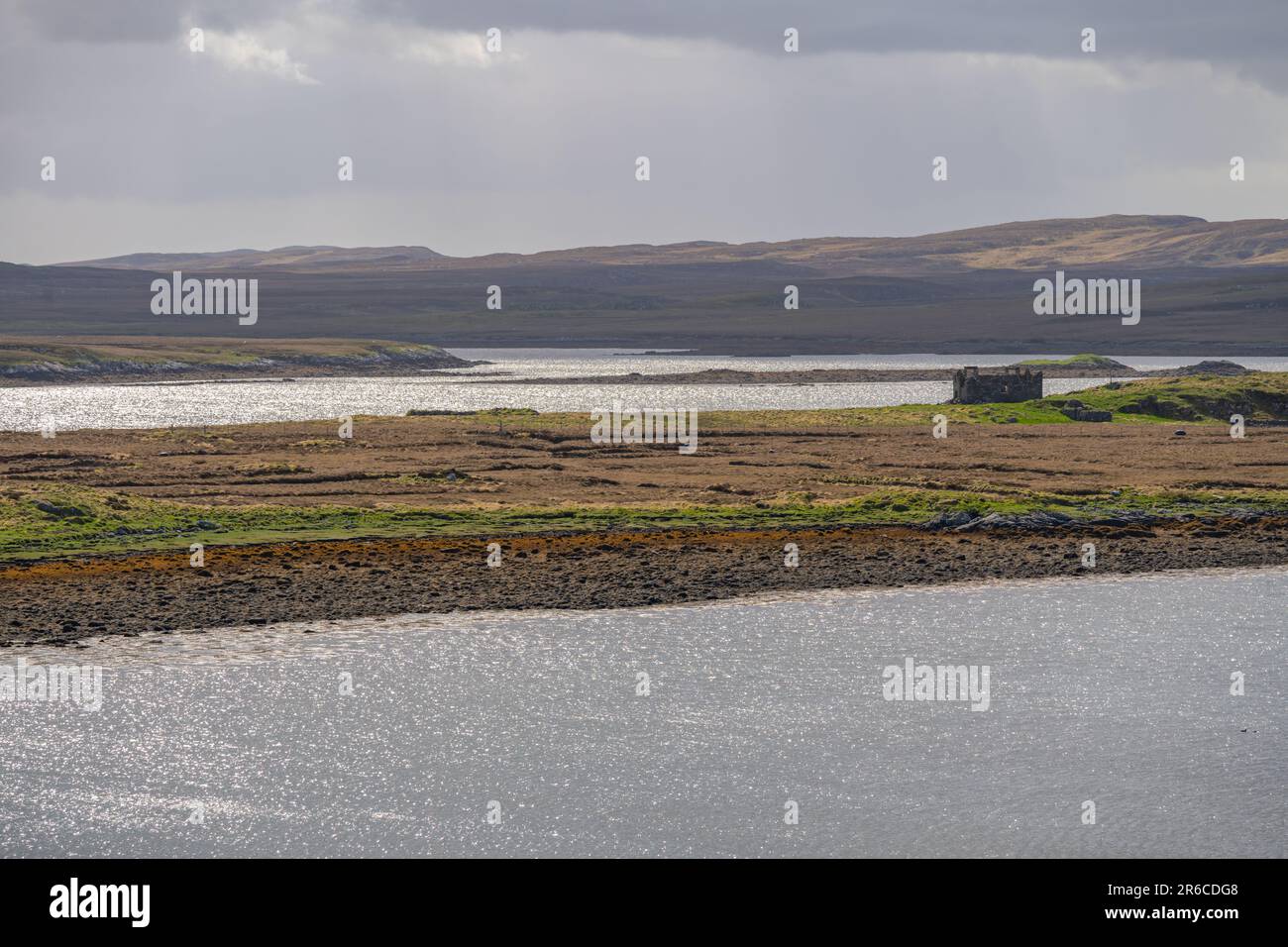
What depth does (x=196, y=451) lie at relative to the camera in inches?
2478

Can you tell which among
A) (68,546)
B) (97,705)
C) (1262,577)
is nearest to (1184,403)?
(1262,577)

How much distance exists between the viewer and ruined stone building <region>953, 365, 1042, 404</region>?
86.2 meters

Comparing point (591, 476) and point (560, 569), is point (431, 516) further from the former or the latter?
point (591, 476)

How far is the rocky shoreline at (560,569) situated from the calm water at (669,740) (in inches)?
57.6

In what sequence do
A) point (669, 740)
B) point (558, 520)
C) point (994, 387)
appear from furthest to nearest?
1. point (994, 387)
2. point (558, 520)
3. point (669, 740)

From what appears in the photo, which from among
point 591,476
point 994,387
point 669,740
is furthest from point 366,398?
point 669,740

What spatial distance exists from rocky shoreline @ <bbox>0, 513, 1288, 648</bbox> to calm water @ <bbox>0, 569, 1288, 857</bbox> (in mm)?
1463

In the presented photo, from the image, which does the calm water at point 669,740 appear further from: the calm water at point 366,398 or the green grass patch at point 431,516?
the calm water at point 366,398

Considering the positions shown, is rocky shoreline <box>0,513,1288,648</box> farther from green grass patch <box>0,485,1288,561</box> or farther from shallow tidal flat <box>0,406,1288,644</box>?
green grass patch <box>0,485,1288,561</box>

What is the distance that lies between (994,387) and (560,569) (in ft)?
171

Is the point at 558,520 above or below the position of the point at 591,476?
below

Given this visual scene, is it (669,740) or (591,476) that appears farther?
(591,476)

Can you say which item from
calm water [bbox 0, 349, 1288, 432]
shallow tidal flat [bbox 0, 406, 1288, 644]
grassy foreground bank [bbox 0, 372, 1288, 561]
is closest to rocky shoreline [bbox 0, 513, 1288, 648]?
shallow tidal flat [bbox 0, 406, 1288, 644]

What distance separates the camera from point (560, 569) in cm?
3909
